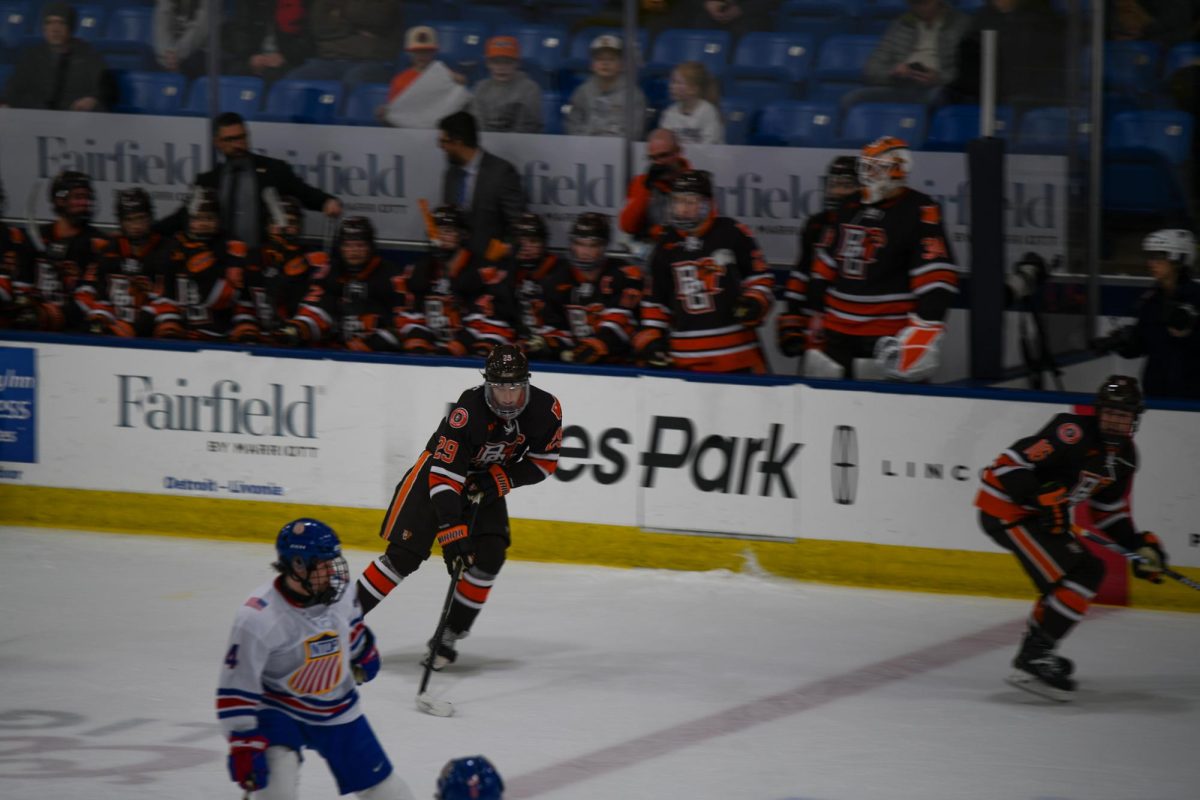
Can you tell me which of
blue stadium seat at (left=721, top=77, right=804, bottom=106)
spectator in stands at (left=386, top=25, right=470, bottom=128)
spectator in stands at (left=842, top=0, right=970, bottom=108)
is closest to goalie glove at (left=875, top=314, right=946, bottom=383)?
spectator in stands at (left=842, top=0, right=970, bottom=108)

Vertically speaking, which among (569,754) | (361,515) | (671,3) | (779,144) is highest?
(671,3)

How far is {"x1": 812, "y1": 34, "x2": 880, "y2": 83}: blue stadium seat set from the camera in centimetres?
812

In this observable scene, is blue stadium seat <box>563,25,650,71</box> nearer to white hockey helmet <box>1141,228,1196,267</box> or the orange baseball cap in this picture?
the orange baseball cap

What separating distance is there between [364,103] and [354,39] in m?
0.33

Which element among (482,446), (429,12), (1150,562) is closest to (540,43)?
(429,12)

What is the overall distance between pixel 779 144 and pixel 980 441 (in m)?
1.98

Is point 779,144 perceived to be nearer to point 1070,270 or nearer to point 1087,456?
point 1070,270

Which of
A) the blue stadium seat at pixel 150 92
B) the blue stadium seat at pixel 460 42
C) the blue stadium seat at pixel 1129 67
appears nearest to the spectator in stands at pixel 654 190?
the blue stadium seat at pixel 460 42

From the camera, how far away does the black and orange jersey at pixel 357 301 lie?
8414 millimetres

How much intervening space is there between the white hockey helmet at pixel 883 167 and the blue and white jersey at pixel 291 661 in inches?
148

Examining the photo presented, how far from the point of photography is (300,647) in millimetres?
4145

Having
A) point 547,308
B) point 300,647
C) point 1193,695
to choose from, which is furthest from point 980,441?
point 300,647

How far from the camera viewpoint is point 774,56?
8.28 metres

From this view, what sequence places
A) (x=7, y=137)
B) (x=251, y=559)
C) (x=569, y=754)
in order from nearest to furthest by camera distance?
1. (x=569, y=754)
2. (x=251, y=559)
3. (x=7, y=137)
